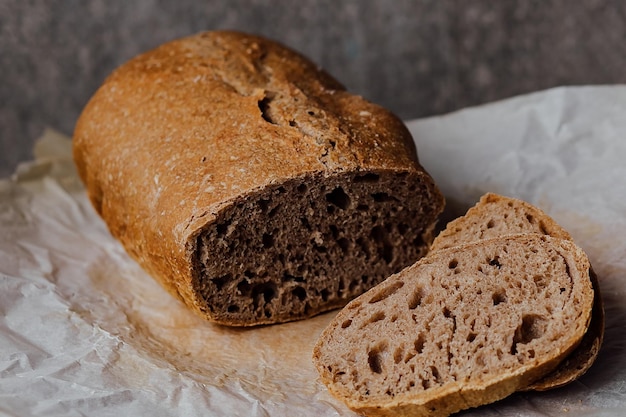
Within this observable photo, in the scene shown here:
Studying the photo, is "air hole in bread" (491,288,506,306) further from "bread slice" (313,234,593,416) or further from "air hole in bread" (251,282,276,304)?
"air hole in bread" (251,282,276,304)

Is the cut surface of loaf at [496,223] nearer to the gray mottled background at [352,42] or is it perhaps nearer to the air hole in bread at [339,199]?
the air hole in bread at [339,199]

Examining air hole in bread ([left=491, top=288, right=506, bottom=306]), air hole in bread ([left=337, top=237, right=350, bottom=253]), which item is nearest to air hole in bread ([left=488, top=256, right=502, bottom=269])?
air hole in bread ([left=491, top=288, right=506, bottom=306])

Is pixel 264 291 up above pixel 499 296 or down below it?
below

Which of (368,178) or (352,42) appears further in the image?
(352,42)

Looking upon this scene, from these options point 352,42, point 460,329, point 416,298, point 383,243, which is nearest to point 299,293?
point 383,243

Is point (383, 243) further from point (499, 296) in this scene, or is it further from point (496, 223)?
point (499, 296)

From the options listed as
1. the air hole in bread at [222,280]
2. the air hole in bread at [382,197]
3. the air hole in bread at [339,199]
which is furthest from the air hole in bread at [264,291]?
the air hole in bread at [382,197]
